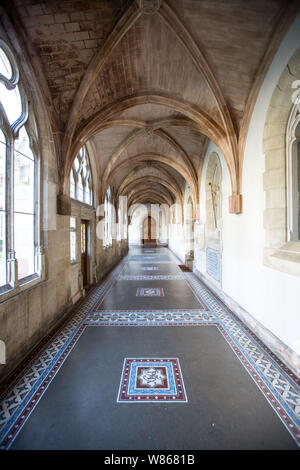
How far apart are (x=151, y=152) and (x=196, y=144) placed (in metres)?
2.82

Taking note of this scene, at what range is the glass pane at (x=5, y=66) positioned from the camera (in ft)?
10.3

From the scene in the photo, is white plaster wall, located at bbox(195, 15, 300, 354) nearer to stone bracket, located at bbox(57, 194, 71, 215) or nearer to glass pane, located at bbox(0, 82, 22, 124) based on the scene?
stone bracket, located at bbox(57, 194, 71, 215)

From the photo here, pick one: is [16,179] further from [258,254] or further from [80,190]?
[258,254]

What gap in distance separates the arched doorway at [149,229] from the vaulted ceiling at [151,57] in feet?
74.9

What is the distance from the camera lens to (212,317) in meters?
4.65

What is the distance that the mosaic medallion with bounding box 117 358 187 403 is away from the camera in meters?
2.45

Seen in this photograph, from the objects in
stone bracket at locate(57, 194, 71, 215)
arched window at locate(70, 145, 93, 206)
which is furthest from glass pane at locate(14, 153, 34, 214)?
arched window at locate(70, 145, 93, 206)

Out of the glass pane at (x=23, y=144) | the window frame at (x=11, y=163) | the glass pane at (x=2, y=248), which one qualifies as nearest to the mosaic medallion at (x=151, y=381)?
the window frame at (x=11, y=163)

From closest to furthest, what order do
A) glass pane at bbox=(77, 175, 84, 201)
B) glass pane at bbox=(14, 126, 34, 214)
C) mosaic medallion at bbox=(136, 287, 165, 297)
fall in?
glass pane at bbox=(14, 126, 34, 214)
mosaic medallion at bbox=(136, 287, 165, 297)
glass pane at bbox=(77, 175, 84, 201)

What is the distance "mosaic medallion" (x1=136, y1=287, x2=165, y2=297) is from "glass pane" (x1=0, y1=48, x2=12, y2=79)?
531cm

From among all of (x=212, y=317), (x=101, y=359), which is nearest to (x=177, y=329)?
(x=212, y=317)

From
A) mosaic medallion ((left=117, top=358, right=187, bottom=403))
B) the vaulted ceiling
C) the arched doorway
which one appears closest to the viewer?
mosaic medallion ((left=117, top=358, right=187, bottom=403))

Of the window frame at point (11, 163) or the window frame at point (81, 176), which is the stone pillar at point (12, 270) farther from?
the window frame at point (81, 176)

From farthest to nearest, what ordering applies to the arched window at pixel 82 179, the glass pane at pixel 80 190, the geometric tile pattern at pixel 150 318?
1. the glass pane at pixel 80 190
2. the arched window at pixel 82 179
3. the geometric tile pattern at pixel 150 318
